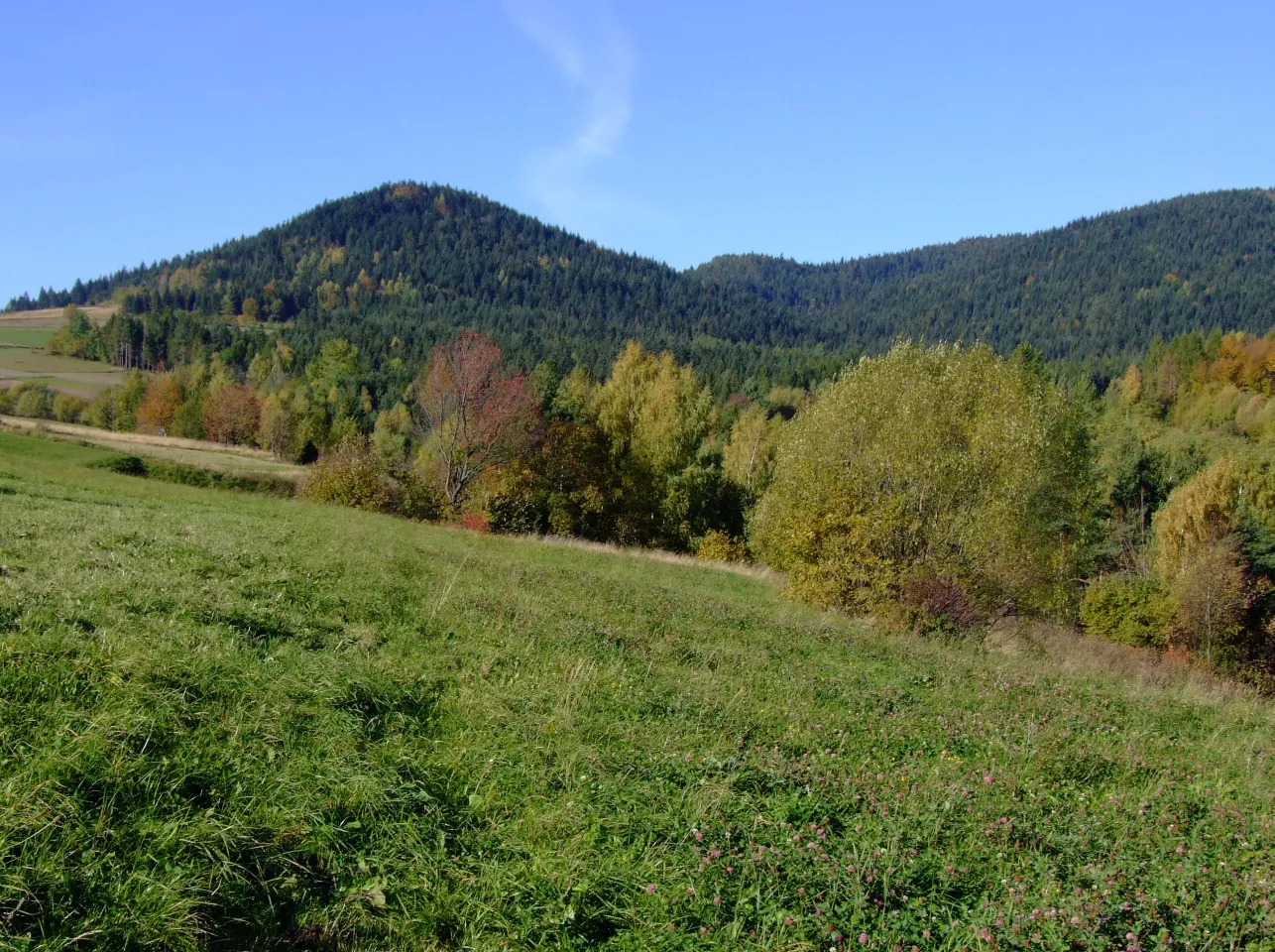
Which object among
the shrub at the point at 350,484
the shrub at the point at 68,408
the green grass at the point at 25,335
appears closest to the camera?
the shrub at the point at 350,484

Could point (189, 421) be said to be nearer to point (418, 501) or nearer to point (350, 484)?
point (350, 484)

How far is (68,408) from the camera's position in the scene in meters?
107

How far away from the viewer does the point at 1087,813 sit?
22.3 feet

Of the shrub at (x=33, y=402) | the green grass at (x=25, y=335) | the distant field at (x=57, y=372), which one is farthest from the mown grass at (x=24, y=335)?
the shrub at (x=33, y=402)

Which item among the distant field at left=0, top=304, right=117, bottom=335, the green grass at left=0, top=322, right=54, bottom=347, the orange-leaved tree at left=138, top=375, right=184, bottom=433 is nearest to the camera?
the orange-leaved tree at left=138, top=375, right=184, bottom=433

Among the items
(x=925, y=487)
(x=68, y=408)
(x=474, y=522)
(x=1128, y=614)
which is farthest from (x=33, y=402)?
(x=1128, y=614)

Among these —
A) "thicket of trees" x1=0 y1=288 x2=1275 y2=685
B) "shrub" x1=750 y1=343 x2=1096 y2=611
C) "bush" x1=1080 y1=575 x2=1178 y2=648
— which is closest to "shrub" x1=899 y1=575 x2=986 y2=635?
"thicket of trees" x1=0 y1=288 x2=1275 y2=685

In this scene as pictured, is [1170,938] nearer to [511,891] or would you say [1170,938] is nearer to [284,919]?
[511,891]

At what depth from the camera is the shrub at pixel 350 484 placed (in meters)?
38.5

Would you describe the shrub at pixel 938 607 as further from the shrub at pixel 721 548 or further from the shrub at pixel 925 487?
the shrub at pixel 721 548

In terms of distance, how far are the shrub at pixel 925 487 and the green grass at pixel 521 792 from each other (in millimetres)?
12125

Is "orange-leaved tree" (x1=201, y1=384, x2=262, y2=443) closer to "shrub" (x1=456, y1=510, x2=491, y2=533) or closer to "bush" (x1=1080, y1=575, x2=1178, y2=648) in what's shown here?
"shrub" (x1=456, y1=510, x2=491, y2=533)

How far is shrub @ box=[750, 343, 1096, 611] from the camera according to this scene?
2272 centimetres

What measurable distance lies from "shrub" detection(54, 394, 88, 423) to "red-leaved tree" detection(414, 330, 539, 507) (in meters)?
91.2
